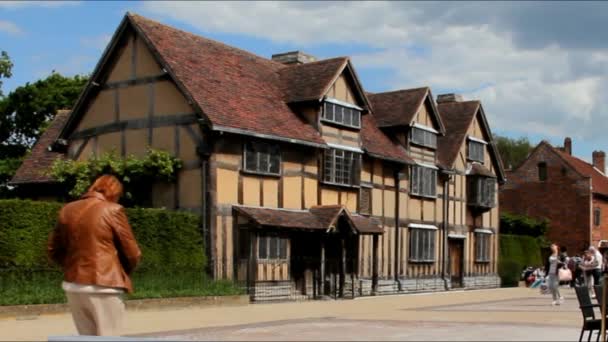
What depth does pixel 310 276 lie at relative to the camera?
2983cm

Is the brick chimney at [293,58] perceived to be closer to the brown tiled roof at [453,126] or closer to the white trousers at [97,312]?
the brown tiled roof at [453,126]

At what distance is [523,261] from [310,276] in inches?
835

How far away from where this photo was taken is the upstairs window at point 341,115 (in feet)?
102

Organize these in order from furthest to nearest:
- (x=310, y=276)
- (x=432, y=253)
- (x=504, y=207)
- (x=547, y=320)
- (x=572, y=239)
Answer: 1. (x=504, y=207)
2. (x=572, y=239)
3. (x=432, y=253)
4. (x=310, y=276)
5. (x=547, y=320)

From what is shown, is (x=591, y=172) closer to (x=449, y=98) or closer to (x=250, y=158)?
(x=449, y=98)

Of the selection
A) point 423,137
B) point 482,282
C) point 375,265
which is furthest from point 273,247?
point 482,282

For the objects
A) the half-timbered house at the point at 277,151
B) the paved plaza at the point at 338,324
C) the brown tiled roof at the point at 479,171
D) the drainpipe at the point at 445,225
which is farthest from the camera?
the brown tiled roof at the point at 479,171

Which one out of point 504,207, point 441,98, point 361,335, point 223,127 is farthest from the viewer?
point 504,207

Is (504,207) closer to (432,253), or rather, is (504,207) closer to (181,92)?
(432,253)

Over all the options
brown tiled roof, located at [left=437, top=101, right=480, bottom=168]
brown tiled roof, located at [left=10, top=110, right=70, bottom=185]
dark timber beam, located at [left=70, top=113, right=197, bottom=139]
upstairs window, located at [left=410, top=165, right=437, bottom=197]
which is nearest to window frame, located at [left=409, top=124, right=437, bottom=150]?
upstairs window, located at [left=410, top=165, right=437, bottom=197]

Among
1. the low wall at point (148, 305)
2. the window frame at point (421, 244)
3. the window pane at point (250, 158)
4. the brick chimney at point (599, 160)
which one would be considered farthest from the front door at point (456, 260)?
the brick chimney at point (599, 160)

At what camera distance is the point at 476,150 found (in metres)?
42.2

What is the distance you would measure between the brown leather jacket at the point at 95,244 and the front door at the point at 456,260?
32.4 m

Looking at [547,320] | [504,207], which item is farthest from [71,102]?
[547,320]
